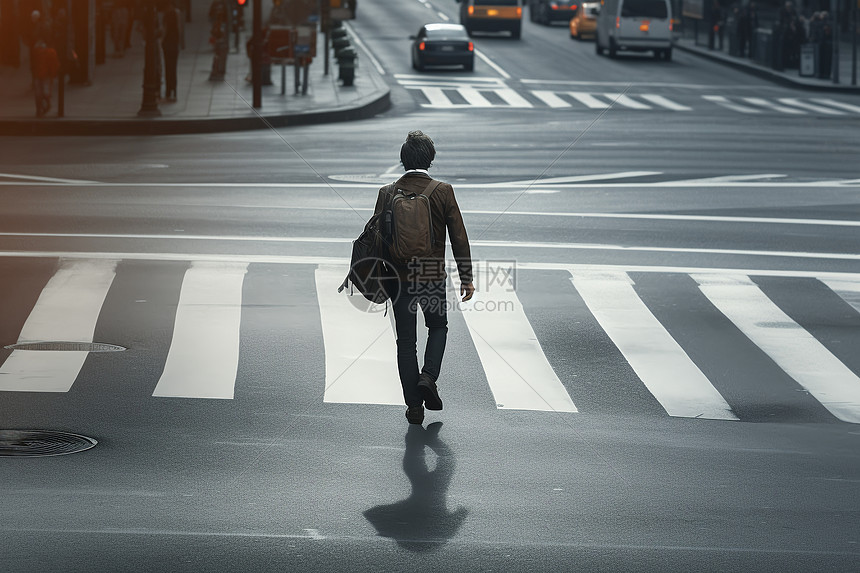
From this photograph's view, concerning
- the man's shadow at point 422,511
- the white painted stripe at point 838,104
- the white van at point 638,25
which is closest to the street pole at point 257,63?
the white painted stripe at point 838,104

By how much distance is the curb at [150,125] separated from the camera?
81.4 ft

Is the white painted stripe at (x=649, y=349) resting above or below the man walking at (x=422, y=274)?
below

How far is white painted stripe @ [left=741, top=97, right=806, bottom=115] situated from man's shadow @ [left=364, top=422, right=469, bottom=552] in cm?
2677

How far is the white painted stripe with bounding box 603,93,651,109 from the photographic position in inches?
1320

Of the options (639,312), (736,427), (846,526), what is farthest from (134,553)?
(639,312)

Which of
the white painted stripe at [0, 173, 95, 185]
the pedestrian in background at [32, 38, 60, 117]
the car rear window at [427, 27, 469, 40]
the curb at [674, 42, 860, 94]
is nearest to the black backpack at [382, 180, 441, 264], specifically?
the white painted stripe at [0, 173, 95, 185]

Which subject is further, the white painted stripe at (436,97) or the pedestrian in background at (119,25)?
the pedestrian in background at (119,25)

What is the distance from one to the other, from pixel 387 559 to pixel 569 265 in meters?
7.53

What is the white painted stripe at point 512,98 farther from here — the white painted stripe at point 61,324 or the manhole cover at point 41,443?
the manhole cover at point 41,443

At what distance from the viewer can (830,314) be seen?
11234 millimetres

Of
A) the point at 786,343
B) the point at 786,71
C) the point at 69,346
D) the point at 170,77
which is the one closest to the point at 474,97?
the point at 170,77

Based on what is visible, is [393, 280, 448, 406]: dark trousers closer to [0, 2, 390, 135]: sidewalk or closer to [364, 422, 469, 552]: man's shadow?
[364, 422, 469, 552]: man's shadow

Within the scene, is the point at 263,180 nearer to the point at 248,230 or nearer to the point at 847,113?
the point at 248,230

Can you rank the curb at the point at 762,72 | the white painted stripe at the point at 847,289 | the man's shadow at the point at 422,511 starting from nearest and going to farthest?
the man's shadow at the point at 422,511 → the white painted stripe at the point at 847,289 → the curb at the point at 762,72
